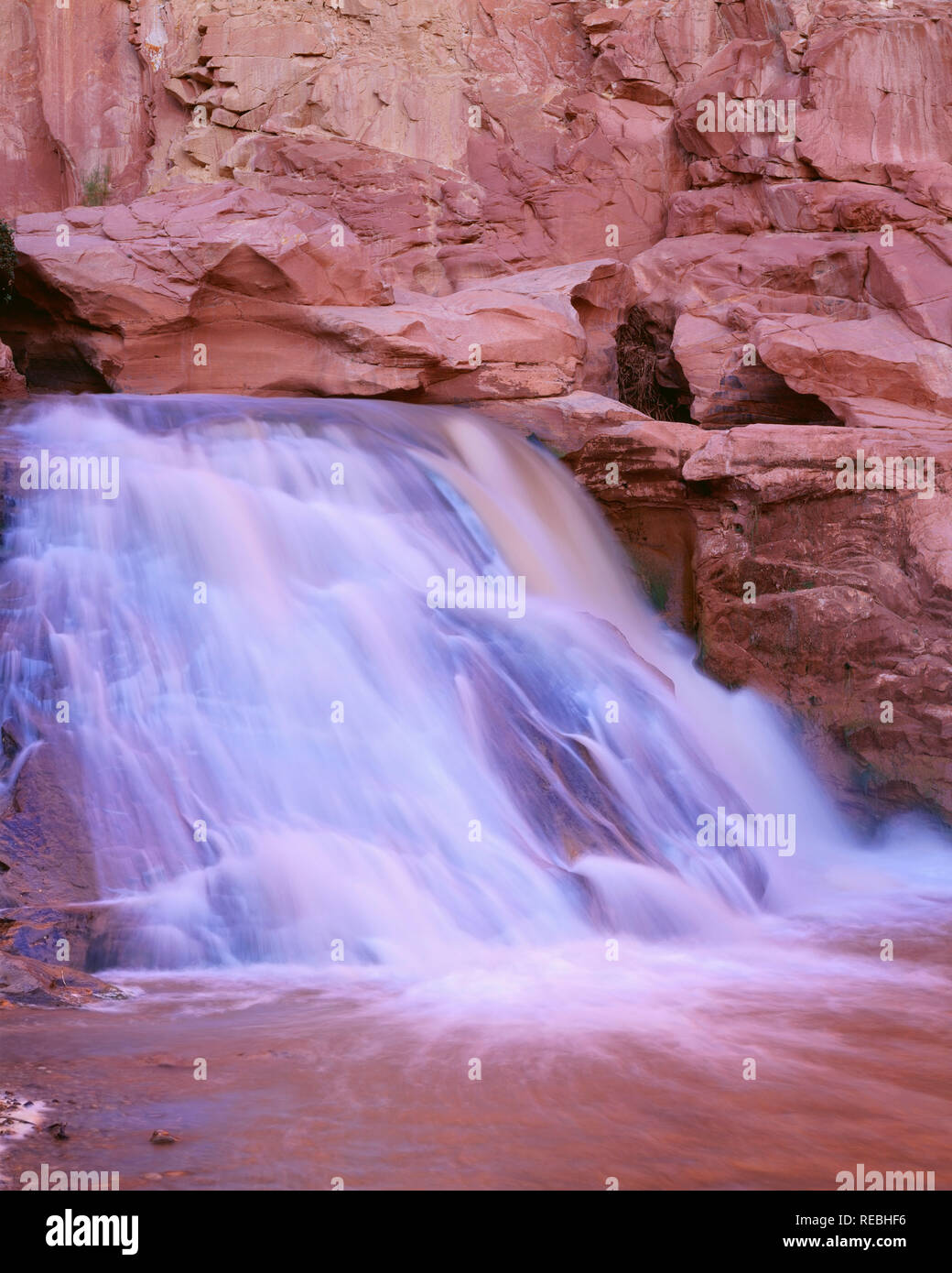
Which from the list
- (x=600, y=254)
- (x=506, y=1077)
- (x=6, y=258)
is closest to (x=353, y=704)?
(x=506, y=1077)

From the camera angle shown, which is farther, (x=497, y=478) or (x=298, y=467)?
(x=497, y=478)

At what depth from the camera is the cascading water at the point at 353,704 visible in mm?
6051

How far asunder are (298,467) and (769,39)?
7.73m

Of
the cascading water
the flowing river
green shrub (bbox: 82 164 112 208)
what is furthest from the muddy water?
green shrub (bbox: 82 164 112 208)

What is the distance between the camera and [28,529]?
799 cm

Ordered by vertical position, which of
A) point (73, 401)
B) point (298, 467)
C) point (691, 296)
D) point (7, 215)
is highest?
point (7, 215)

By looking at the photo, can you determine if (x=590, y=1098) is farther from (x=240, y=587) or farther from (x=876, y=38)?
(x=876, y=38)

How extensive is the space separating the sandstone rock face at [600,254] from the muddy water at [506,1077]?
4.18 metres

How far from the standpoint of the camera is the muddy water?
3566 mm

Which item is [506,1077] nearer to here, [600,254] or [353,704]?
[353,704]

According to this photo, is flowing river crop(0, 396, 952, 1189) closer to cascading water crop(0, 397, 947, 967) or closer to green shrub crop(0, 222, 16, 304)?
cascading water crop(0, 397, 947, 967)

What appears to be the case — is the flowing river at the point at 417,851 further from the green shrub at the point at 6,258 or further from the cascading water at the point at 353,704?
the green shrub at the point at 6,258

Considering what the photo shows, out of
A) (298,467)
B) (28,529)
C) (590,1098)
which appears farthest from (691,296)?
(590,1098)

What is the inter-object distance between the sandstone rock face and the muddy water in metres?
4.18
